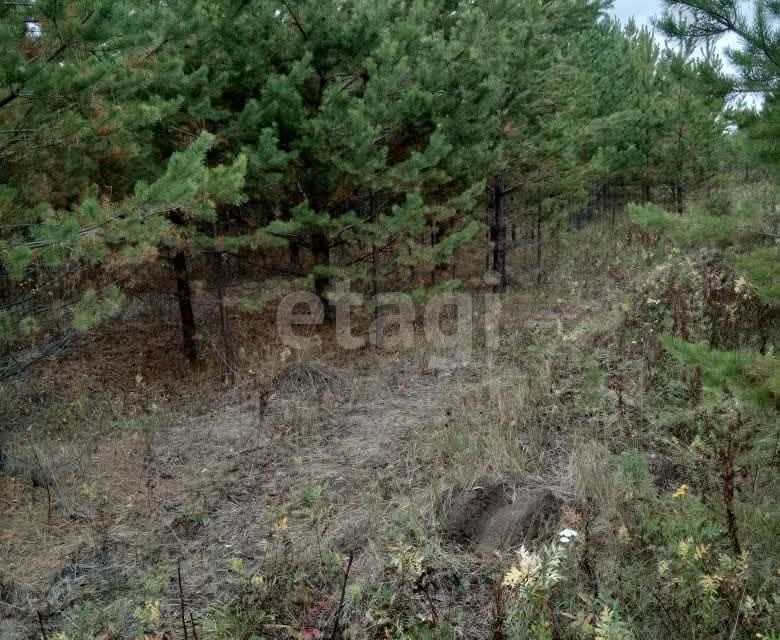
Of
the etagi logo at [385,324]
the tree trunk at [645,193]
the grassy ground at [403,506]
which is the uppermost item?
the tree trunk at [645,193]

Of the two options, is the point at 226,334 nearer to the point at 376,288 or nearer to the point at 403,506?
the point at 376,288

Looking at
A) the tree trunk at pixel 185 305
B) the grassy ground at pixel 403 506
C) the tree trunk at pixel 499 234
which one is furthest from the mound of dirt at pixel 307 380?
the tree trunk at pixel 499 234

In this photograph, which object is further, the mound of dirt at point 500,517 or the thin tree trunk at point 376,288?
the thin tree trunk at point 376,288

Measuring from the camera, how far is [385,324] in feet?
31.8

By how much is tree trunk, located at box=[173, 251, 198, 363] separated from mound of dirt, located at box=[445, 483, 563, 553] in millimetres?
5496

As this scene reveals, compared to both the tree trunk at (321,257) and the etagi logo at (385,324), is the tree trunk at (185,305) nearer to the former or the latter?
the etagi logo at (385,324)

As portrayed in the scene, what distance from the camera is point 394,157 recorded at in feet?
28.4

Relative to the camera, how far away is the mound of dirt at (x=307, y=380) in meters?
7.13

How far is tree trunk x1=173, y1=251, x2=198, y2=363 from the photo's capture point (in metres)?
8.26

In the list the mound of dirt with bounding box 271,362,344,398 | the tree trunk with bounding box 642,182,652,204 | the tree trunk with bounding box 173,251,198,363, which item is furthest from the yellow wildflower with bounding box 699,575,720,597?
the tree trunk with bounding box 642,182,652,204

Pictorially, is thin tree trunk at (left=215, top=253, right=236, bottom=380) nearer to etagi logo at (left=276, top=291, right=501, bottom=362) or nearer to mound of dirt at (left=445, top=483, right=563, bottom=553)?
etagi logo at (left=276, top=291, right=501, bottom=362)

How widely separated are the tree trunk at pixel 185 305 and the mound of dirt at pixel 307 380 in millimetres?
2089

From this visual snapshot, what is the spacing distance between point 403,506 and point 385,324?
5648 millimetres

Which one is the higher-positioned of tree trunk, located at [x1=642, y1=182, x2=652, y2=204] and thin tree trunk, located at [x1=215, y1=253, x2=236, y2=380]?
tree trunk, located at [x1=642, y1=182, x2=652, y2=204]
